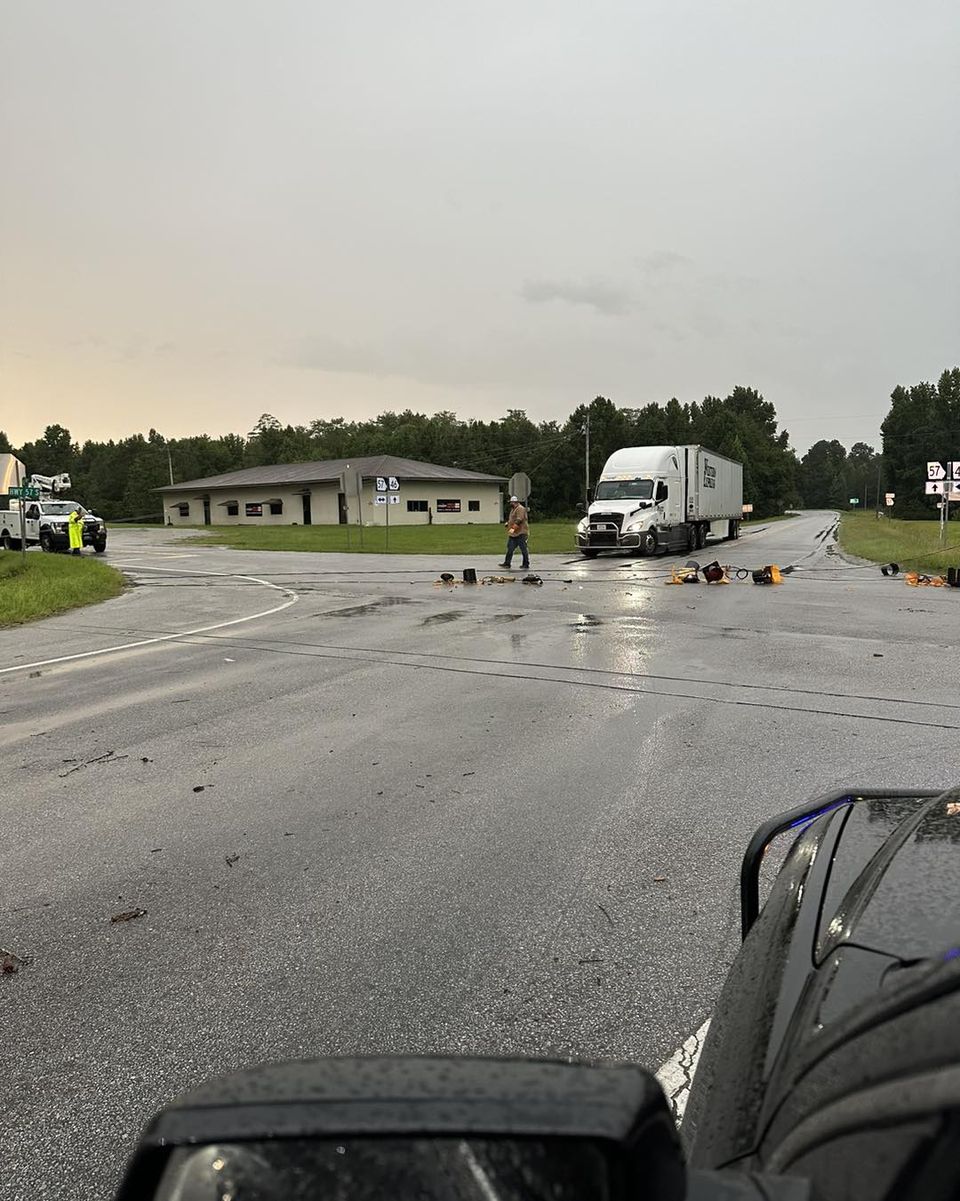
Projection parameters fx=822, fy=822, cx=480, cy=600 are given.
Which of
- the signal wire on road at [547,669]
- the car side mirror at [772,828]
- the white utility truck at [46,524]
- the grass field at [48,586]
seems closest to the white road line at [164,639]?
the signal wire on road at [547,669]

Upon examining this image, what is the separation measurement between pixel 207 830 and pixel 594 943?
7.54 ft

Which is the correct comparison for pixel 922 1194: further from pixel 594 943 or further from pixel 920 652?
pixel 920 652

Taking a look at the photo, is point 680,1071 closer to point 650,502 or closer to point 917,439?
point 650,502

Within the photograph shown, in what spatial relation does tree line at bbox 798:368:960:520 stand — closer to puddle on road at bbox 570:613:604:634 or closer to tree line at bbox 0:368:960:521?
tree line at bbox 0:368:960:521

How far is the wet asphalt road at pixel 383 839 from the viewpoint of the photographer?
8.85 feet

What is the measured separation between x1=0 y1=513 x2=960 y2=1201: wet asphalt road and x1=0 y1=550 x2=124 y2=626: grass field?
4.59m

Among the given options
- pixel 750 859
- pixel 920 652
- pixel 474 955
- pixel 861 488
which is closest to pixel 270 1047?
pixel 474 955

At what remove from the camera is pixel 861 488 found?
174875 millimetres

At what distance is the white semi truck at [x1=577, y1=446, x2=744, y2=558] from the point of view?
2709 centimetres

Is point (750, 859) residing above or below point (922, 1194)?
below

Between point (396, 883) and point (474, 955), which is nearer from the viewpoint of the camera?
point (474, 955)

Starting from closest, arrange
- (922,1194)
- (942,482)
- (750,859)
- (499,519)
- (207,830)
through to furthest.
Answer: (922,1194), (750,859), (207,830), (942,482), (499,519)

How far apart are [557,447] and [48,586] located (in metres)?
77.2

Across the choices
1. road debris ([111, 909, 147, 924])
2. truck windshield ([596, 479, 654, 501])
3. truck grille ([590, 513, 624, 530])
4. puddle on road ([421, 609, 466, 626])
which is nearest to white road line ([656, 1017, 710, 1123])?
road debris ([111, 909, 147, 924])
